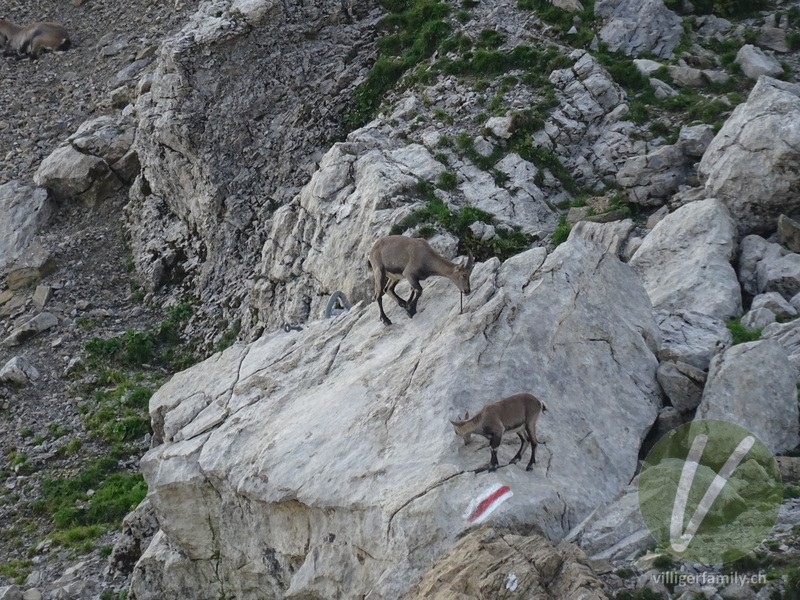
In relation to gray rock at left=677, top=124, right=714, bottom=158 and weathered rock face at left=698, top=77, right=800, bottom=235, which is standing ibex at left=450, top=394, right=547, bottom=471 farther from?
gray rock at left=677, top=124, right=714, bottom=158

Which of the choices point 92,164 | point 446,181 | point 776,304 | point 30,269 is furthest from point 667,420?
point 92,164

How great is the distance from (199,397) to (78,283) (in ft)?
39.5

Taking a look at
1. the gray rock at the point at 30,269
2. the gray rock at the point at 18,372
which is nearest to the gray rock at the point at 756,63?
the gray rock at the point at 18,372

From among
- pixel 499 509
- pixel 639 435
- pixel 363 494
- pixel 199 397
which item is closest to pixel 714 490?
pixel 639 435

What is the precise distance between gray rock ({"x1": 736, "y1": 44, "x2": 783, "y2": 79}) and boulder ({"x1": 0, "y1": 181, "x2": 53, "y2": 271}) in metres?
21.4

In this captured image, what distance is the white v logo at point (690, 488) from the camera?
10.6m

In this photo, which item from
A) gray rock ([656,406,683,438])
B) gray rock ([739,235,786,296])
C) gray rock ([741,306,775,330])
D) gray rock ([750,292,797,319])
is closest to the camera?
gray rock ([656,406,683,438])

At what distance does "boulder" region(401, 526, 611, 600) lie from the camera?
964cm

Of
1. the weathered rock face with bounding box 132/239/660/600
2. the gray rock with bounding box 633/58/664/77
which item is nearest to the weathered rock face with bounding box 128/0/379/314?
the gray rock with bounding box 633/58/664/77

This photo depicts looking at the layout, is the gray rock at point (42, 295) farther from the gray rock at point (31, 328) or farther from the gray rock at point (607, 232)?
the gray rock at point (607, 232)

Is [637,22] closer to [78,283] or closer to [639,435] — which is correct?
[639,435]

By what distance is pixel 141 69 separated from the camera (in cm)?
3209

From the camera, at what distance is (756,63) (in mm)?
23500

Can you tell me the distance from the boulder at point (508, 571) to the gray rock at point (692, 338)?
5191 mm
